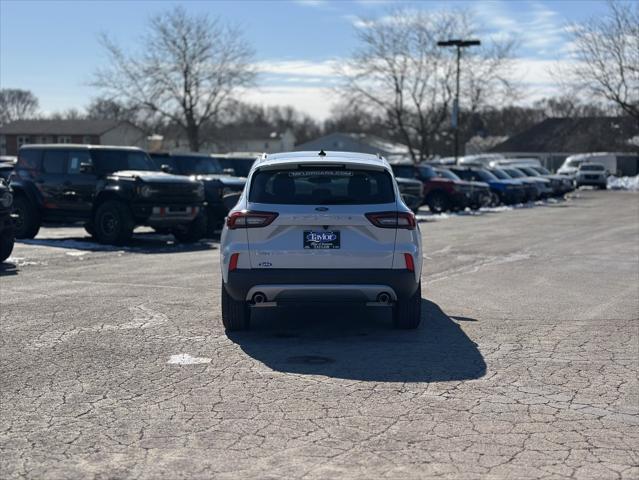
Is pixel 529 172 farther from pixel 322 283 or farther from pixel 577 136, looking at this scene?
pixel 577 136

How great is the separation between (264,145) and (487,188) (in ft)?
307

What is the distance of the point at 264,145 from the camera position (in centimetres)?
12750

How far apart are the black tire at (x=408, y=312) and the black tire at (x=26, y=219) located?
40.4 feet

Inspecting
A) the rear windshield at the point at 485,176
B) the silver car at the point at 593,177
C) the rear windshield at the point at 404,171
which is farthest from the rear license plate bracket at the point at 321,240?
the silver car at the point at 593,177

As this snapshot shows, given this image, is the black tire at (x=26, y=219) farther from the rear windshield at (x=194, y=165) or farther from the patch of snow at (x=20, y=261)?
the rear windshield at (x=194, y=165)

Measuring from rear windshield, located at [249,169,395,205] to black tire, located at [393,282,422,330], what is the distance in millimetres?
989

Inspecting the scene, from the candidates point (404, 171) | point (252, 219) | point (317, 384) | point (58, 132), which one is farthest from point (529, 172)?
point (58, 132)

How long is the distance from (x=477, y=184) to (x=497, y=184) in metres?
3.97

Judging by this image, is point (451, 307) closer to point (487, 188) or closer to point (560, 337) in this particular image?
point (560, 337)

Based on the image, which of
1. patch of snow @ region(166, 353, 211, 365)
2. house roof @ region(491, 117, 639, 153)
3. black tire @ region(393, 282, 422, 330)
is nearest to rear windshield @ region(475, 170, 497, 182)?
house roof @ region(491, 117, 639, 153)

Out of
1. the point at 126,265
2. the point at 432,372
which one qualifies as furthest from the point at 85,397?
the point at 126,265

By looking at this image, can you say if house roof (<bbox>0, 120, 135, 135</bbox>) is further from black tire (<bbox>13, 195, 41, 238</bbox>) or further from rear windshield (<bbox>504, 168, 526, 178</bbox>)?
black tire (<bbox>13, 195, 41, 238</bbox>)

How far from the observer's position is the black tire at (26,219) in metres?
19.2

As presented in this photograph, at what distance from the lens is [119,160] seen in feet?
64.4
